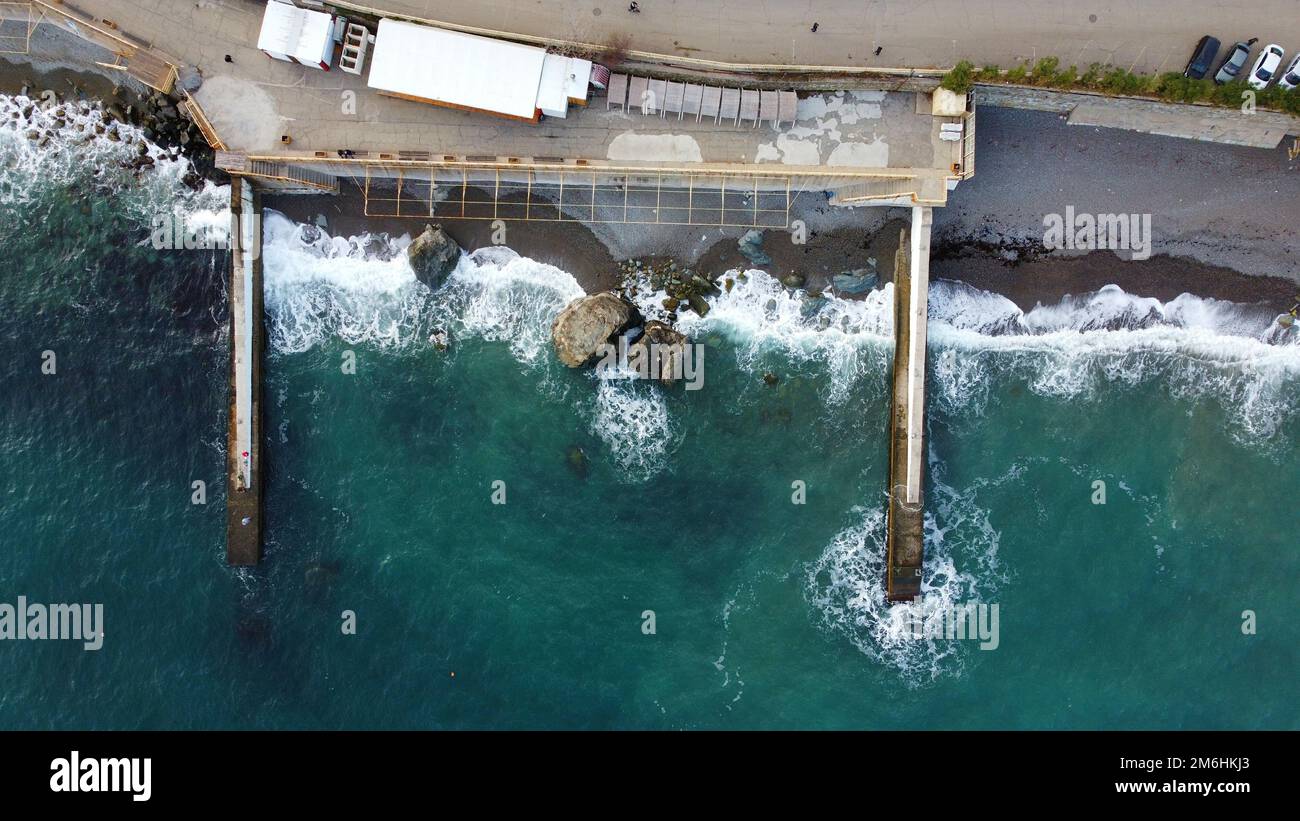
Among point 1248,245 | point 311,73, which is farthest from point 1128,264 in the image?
point 311,73

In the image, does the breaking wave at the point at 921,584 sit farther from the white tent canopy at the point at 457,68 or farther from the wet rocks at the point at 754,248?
the white tent canopy at the point at 457,68

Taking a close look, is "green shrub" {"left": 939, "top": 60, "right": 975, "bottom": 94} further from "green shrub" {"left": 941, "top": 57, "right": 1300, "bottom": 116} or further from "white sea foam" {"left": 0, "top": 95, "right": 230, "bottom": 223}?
"white sea foam" {"left": 0, "top": 95, "right": 230, "bottom": 223}

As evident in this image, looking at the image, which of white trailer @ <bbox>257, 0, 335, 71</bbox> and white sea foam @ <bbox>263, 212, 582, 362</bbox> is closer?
white trailer @ <bbox>257, 0, 335, 71</bbox>

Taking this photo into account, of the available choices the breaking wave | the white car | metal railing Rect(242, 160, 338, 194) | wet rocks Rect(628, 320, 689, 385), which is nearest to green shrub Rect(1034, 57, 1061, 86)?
the white car

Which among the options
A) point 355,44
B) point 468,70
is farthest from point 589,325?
point 355,44

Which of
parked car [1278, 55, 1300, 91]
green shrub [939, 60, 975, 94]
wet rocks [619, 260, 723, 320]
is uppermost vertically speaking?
parked car [1278, 55, 1300, 91]
